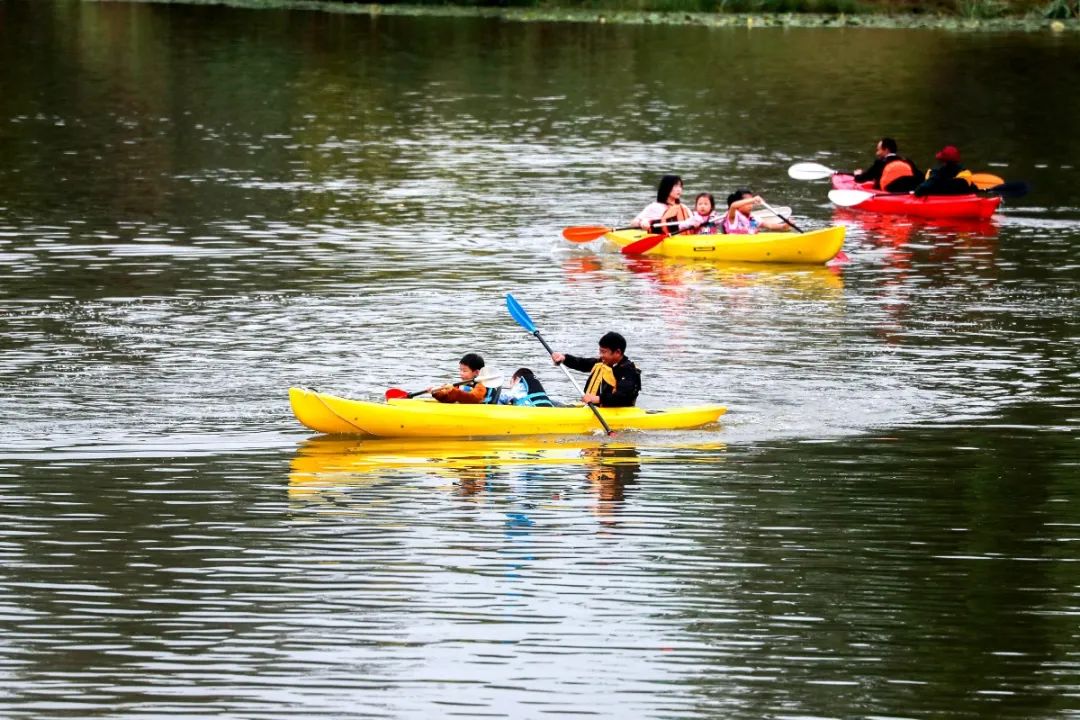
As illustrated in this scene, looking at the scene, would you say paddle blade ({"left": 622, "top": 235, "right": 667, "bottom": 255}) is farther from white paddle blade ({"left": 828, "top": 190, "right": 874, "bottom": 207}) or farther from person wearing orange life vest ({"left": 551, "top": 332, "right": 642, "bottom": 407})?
person wearing orange life vest ({"left": 551, "top": 332, "right": 642, "bottom": 407})

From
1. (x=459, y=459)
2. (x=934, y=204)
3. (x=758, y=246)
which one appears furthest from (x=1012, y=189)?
(x=459, y=459)

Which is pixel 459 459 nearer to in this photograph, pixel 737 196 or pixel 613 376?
pixel 613 376

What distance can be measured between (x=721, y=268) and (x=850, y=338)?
5.06 meters

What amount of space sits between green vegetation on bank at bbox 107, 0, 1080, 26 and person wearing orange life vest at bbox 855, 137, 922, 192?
1030 inches

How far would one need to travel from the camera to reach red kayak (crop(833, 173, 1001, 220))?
30.1m

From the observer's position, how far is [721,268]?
1037 inches

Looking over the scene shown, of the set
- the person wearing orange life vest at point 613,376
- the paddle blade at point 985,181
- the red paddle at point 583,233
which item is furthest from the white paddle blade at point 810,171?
the person wearing orange life vest at point 613,376

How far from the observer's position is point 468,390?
17.0m

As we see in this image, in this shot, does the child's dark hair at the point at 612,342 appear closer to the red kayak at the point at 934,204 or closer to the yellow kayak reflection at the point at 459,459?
the yellow kayak reflection at the point at 459,459

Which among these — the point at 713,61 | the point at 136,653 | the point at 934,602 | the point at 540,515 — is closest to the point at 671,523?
the point at 540,515

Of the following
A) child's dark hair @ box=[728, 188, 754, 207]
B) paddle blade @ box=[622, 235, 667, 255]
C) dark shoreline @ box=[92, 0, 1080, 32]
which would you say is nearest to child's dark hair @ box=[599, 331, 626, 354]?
paddle blade @ box=[622, 235, 667, 255]

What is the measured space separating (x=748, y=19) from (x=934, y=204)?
27769mm

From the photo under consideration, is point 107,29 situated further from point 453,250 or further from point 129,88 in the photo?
point 453,250

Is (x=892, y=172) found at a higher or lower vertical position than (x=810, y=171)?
higher
